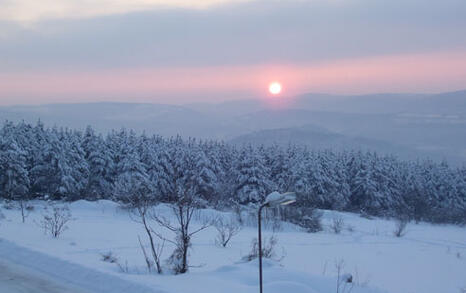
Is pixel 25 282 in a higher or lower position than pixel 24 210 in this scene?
higher

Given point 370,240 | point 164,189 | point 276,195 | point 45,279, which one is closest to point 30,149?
point 164,189

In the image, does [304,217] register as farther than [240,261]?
Yes

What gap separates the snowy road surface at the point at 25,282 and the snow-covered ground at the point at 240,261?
300mm

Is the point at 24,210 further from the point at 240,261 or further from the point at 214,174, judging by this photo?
the point at 214,174

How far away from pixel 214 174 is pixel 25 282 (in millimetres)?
34783

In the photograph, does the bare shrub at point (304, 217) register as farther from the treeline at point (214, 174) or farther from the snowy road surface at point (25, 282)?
the snowy road surface at point (25, 282)

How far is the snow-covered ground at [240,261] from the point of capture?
28.9 ft

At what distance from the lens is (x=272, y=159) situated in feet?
165

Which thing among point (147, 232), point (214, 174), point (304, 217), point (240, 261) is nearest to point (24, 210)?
point (147, 232)

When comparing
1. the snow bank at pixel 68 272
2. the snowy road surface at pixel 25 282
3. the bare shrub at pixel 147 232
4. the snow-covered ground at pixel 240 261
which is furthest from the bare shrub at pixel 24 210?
the snowy road surface at pixel 25 282

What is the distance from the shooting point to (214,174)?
4353 centimetres

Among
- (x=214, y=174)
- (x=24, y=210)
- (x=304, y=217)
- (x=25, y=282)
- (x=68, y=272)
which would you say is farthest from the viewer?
(x=214, y=174)

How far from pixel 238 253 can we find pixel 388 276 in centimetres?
468

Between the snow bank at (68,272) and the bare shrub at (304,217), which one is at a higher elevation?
the snow bank at (68,272)
